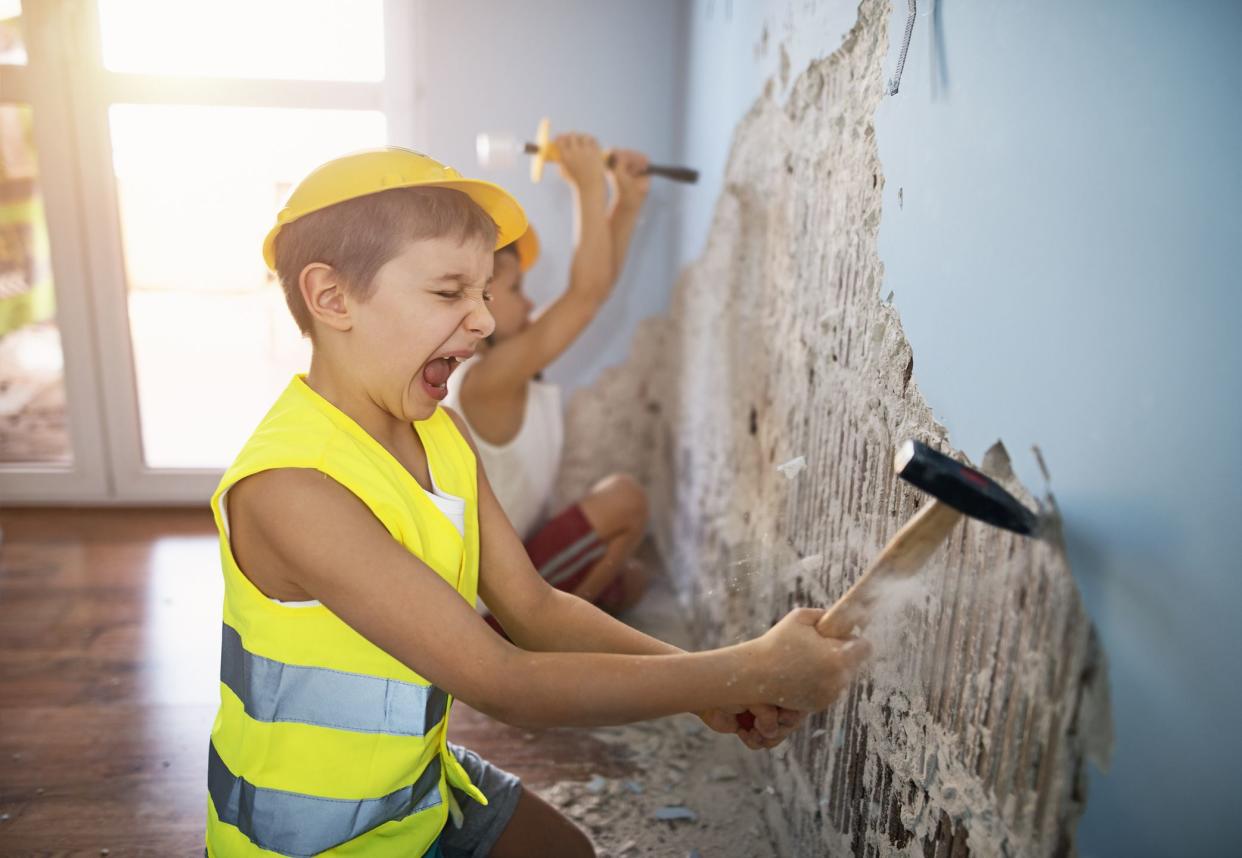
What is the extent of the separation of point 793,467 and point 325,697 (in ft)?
2.65

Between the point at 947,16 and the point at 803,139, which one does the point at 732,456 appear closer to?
the point at 803,139

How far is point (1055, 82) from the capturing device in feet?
2.57

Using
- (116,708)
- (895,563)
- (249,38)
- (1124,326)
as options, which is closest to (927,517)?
(895,563)

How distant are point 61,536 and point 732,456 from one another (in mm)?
2232

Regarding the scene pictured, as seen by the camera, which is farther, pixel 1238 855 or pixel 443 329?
pixel 443 329

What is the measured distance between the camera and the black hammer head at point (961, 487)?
0.79 metres

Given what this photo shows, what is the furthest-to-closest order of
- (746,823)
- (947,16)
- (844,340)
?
1. (746,823)
2. (844,340)
3. (947,16)

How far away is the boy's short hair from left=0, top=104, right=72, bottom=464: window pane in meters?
2.38

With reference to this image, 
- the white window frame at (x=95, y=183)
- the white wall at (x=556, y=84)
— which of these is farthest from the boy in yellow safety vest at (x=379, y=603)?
the white window frame at (x=95, y=183)

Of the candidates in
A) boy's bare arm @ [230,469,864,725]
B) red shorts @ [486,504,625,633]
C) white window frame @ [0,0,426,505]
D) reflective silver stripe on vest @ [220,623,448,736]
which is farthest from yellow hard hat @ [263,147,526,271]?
white window frame @ [0,0,426,505]

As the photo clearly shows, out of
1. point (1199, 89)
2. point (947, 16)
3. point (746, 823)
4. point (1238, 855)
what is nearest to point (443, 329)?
point (947, 16)

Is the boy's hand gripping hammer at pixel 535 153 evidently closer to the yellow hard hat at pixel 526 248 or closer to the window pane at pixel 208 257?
the yellow hard hat at pixel 526 248

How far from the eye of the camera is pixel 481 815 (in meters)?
1.28

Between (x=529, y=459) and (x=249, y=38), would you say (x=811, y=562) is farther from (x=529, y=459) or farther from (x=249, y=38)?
(x=249, y=38)
